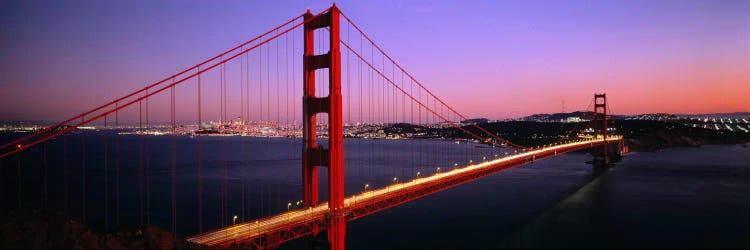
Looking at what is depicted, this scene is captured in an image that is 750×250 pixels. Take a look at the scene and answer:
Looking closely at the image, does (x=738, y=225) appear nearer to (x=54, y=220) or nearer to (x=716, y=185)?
(x=716, y=185)

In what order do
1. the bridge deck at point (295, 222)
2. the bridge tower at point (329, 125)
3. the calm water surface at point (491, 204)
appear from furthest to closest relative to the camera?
the calm water surface at point (491, 204) → the bridge tower at point (329, 125) → the bridge deck at point (295, 222)

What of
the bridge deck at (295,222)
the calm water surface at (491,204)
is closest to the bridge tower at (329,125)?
the bridge deck at (295,222)

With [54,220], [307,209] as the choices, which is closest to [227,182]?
[307,209]

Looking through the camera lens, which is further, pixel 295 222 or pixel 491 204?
pixel 491 204

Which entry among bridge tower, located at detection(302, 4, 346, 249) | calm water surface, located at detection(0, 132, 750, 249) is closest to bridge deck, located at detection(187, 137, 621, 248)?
bridge tower, located at detection(302, 4, 346, 249)

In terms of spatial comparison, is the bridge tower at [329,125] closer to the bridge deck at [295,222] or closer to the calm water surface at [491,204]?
the bridge deck at [295,222]

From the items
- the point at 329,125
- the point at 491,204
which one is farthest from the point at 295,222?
the point at 491,204

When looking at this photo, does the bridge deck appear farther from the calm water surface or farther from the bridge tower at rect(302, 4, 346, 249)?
the calm water surface

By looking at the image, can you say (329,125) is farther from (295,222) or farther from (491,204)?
(491,204)
